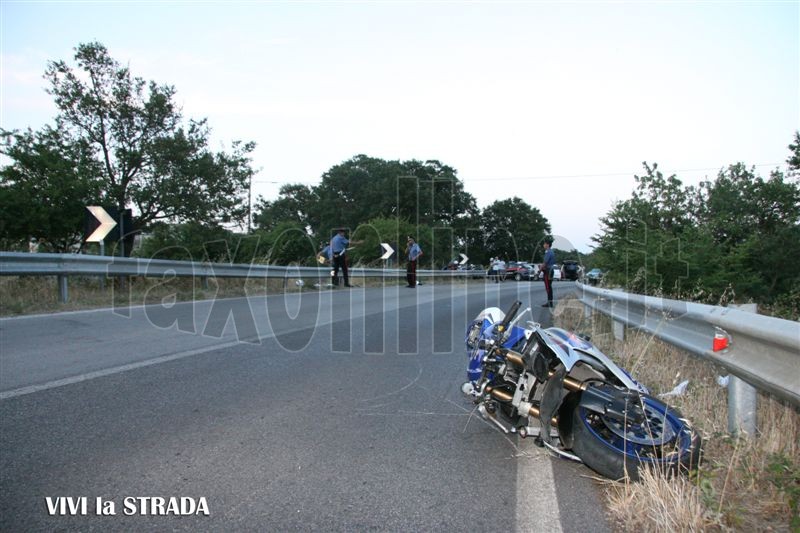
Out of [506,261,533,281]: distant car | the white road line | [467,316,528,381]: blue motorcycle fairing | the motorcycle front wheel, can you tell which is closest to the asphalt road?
the white road line

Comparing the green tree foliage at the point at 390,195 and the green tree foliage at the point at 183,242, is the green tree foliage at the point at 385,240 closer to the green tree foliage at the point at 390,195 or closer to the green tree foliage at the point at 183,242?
the green tree foliage at the point at 183,242

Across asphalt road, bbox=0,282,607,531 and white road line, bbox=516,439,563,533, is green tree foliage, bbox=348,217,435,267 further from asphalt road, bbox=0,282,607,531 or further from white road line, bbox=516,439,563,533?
white road line, bbox=516,439,563,533

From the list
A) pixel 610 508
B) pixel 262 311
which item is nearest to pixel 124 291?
pixel 262 311

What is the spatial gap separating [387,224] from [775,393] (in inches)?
1614

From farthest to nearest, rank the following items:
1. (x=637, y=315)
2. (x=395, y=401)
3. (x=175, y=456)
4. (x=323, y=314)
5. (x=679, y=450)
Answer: (x=323, y=314), (x=637, y=315), (x=395, y=401), (x=175, y=456), (x=679, y=450)

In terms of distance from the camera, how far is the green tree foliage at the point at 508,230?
307 ft

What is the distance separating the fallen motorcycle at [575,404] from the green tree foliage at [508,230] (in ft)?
286

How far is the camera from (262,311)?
11.0 m

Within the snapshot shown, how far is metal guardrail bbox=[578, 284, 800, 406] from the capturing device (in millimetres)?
2859

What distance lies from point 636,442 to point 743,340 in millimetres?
1016

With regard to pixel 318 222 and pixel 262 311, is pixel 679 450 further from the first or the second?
pixel 318 222

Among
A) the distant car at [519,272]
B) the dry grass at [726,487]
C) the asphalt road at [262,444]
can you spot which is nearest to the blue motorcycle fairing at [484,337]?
the asphalt road at [262,444]

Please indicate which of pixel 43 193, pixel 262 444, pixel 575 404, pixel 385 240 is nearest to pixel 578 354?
pixel 575 404

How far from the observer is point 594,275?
1500cm
